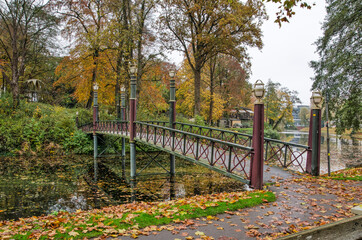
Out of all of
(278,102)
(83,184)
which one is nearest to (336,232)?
(83,184)

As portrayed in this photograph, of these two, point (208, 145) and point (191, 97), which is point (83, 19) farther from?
point (208, 145)

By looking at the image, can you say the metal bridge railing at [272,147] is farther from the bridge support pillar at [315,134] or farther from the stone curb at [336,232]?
the stone curb at [336,232]

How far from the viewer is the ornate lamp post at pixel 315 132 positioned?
9.66 metres

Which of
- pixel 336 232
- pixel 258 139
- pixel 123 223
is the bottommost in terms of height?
pixel 123 223

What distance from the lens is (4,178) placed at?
14125mm

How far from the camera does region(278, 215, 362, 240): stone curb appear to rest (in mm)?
3373

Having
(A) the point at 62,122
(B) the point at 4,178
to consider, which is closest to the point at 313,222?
(B) the point at 4,178

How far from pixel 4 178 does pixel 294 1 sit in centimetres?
1574

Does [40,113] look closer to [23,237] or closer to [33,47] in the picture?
[33,47]

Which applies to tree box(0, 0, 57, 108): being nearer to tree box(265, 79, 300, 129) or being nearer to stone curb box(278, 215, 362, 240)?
stone curb box(278, 215, 362, 240)

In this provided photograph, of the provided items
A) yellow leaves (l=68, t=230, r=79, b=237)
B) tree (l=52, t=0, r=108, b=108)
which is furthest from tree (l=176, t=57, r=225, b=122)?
yellow leaves (l=68, t=230, r=79, b=237)

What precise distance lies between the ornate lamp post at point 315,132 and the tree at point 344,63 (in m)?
12.3

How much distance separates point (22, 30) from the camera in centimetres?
2691

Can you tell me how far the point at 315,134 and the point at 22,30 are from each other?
28859 mm
